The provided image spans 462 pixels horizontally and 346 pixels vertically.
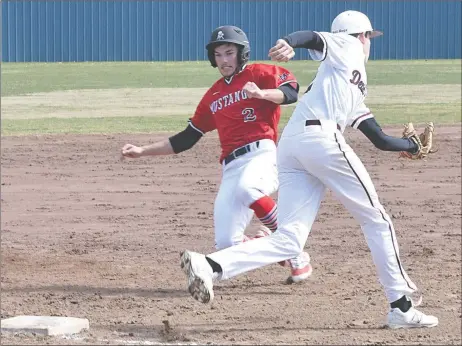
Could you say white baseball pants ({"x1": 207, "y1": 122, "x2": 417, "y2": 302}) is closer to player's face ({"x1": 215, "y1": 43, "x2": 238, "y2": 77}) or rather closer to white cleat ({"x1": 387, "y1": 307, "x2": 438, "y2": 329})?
white cleat ({"x1": 387, "y1": 307, "x2": 438, "y2": 329})

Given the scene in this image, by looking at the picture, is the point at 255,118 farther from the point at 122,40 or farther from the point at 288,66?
the point at 122,40

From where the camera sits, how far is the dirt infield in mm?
6270

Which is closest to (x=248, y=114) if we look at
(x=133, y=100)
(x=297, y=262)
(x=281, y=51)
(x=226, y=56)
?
(x=226, y=56)

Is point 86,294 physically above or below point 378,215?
below

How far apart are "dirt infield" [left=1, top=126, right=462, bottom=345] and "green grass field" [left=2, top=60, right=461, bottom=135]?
393 cm

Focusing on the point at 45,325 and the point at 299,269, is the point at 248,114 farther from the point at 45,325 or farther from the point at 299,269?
the point at 45,325

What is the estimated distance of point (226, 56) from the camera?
275 inches

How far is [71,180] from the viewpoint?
12703mm

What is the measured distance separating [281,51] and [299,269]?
91.0 inches

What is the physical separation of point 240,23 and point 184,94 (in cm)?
904

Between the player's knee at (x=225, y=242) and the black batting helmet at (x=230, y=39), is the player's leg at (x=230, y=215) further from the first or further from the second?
the black batting helmet at (x=230, y=39)

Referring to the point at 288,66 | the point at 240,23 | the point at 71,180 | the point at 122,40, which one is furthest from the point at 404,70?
the point at 71,180

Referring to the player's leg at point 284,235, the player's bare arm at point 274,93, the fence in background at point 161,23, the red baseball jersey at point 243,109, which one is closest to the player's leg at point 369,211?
the player's leg at point 284,235

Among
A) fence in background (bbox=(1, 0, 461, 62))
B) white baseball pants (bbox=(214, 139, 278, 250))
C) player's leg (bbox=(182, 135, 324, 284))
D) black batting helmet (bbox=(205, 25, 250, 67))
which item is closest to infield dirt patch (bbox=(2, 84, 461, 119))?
fence in background (bbox=(1, 0, 461, 62))
